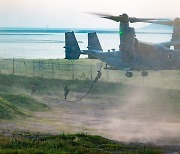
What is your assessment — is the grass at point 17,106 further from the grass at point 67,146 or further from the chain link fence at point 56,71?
the chain link fence at point 56,71

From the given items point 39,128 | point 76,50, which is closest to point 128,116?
point 39,128

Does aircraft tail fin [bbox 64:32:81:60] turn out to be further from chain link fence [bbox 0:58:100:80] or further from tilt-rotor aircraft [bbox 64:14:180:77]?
chain link fence [bbox 0:58:100:80]

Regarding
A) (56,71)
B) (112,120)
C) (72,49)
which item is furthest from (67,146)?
(56,71)

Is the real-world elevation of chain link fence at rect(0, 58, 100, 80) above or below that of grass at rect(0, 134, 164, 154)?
above

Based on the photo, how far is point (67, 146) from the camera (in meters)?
21.8

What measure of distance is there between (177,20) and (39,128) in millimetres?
22356

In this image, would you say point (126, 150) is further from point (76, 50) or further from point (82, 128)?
point (76, 50)

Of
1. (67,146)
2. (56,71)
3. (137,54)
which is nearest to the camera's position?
(67,146)

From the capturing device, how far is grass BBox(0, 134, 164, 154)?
818 inches

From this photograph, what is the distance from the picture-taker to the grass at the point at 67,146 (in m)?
20.8

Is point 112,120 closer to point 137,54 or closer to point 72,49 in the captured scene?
point 137,54

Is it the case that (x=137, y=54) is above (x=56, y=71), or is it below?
above

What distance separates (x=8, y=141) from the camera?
22297 millimetres

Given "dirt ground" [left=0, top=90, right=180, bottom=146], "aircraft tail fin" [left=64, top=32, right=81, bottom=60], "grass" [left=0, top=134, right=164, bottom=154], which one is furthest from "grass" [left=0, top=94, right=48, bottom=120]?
"aircraft tail fin" [left=64, top=32, right=81, bottom=60]
